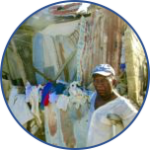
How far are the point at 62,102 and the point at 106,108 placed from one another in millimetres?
322

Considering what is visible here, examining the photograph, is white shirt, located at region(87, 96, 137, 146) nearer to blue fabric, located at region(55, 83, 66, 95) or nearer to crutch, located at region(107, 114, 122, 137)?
crutch, located at region(107, 114, 122, 137)

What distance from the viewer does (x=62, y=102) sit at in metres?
1.91

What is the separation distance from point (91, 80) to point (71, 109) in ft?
0.87

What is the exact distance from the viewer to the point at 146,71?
1942mm

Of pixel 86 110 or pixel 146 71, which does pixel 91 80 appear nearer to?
pixel 86 110

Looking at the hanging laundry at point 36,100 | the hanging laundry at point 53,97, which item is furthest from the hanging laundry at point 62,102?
the hanging laundry at point 36,100

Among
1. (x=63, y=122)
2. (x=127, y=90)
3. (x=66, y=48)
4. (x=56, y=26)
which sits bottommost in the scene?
(x=63, y=122)

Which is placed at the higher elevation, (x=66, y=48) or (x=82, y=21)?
(x=82, y=21)

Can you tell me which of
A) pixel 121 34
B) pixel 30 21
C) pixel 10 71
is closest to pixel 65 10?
pixel 30 21

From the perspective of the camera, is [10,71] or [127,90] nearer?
[127,90]

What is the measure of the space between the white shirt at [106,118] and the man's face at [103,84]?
3.4 inches

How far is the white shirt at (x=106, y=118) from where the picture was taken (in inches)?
73.5

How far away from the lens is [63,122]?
1.95 m

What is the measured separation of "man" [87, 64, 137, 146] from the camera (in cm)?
184
